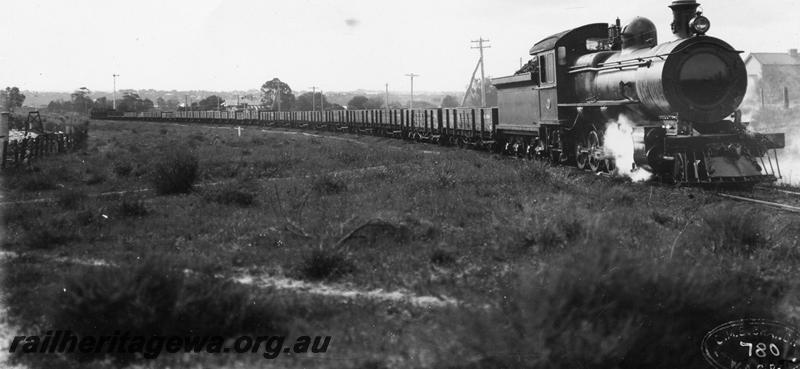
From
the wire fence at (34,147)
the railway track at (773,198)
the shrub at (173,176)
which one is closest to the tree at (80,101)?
the wire fence at (34,147)

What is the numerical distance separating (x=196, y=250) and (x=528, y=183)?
24.1 ft

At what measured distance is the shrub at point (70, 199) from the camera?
1349 cm

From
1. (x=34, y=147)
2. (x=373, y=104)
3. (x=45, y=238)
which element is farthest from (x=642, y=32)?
(x=373, y=104)

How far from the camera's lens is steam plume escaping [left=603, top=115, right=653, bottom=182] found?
46.7 ft

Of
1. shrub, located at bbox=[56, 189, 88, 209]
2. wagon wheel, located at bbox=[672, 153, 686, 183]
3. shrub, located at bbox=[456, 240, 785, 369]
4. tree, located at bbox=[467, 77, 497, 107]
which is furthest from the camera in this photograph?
tree, located at bbox=[467, 77, 497, 107]

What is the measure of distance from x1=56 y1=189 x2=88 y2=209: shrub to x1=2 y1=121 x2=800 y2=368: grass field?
57 mm

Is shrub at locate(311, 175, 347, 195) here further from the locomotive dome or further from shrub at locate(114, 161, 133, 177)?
shrub at locate(114, 161, 133, 177)

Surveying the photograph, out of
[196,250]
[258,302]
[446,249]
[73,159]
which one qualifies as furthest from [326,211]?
[73,159]

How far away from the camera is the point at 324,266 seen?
763 centimetres

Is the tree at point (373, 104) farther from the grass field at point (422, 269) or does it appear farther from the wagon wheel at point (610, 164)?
the grass field at point (422, 269)

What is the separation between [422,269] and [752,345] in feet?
11.7

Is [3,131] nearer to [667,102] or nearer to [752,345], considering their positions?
[667,102]

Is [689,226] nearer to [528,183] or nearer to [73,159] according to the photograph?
[528,183]

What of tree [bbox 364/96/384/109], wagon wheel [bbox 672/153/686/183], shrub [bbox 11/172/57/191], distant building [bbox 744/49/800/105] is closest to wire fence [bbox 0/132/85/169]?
shrub [bbox 11/172/57/191]
